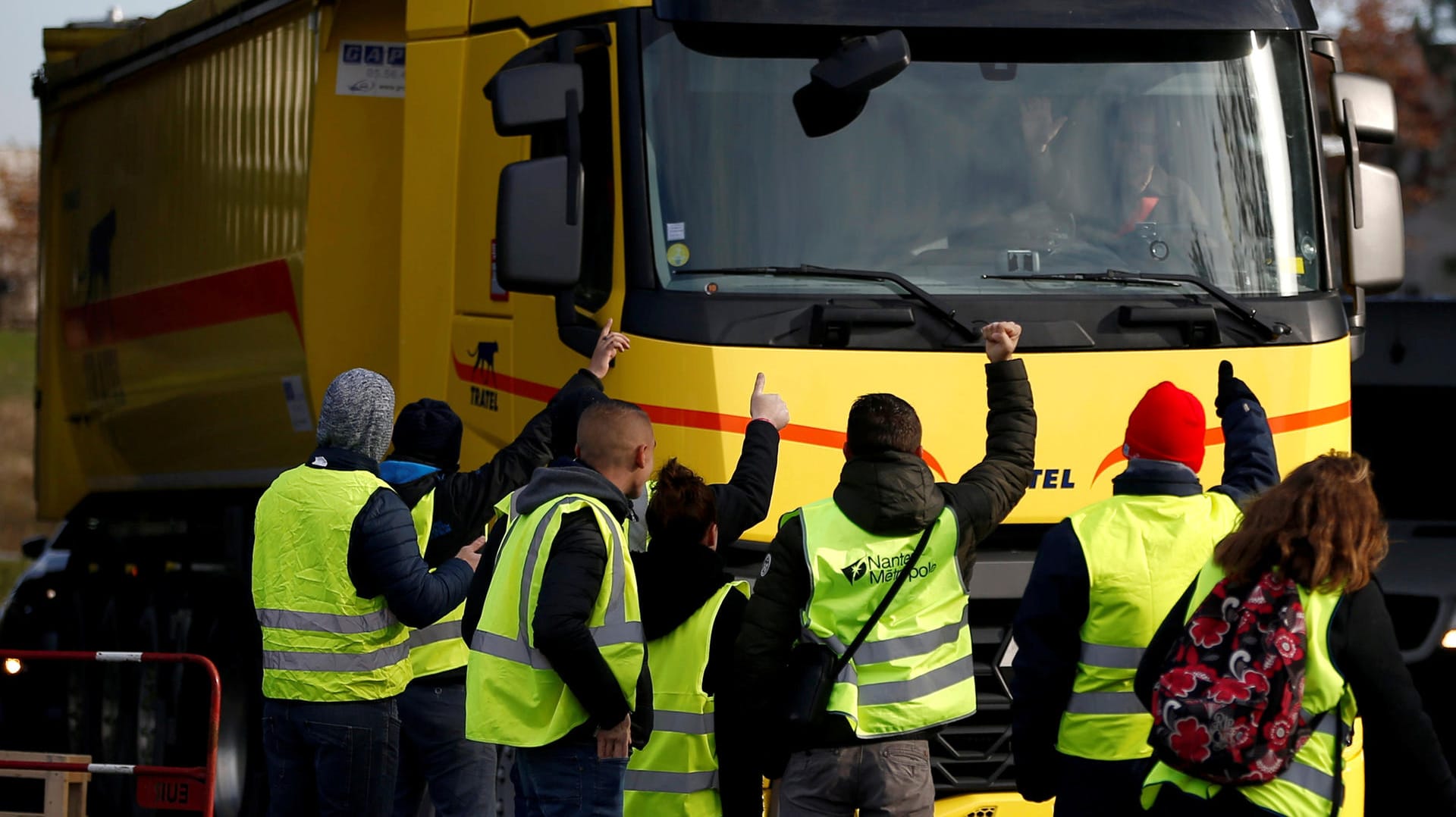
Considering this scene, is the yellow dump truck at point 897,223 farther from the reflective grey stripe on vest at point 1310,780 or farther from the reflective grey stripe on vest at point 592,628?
the reflective grey stripe on vest at point 1310,780

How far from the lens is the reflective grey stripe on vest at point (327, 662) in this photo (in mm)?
5547

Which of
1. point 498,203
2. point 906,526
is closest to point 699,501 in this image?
point 906,526

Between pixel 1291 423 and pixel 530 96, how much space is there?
251 centimetres

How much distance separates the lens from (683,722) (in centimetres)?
507

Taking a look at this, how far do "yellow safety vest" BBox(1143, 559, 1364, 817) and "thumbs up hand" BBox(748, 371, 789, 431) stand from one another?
1.95m

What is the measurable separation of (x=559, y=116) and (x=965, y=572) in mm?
1939

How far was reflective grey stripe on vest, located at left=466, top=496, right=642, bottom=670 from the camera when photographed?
4.71 m

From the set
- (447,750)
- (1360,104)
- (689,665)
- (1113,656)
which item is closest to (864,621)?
(689,665)

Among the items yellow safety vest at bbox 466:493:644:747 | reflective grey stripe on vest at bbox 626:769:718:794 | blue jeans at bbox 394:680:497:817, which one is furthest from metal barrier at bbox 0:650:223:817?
yellow safety vest at bbox 466:493:644:747

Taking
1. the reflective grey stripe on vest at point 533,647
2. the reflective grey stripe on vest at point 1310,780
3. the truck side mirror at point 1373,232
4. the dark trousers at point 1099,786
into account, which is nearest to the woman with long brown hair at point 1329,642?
the reflective grey stripe on vest at point 1310,780

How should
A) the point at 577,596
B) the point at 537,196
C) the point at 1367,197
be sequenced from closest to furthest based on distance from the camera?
the point at 577,596 < the point at 537,196 < the point at 1367,197

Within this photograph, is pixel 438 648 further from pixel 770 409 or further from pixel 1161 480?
pixel 1161 480

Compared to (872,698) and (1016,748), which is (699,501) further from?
(1016,748)

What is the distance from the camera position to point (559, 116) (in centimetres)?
597
